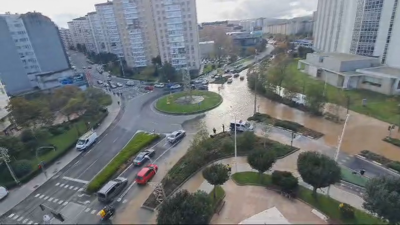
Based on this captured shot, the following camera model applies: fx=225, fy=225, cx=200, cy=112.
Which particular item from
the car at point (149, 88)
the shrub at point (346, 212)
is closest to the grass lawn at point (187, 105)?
the car at point (149, 88)

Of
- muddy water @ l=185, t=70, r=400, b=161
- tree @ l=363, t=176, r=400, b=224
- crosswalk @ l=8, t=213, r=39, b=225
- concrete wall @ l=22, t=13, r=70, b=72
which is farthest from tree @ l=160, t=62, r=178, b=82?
tree @ l=363, t=176, r=400, b=224

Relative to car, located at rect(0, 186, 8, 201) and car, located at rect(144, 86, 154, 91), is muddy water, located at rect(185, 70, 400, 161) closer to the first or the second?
car, located at rect(144, 86, 154, 91)

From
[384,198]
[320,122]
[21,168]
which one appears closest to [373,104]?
[320,122]

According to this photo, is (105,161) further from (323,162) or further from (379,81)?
(379,81)

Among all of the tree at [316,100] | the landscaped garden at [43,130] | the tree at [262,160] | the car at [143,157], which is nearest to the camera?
the tree at [262,160]

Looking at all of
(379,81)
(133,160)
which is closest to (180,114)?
(133,160)

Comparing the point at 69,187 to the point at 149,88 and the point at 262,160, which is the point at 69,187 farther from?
the point at 149,88

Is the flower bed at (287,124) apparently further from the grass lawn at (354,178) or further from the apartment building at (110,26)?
the apartment building at (110,26)
